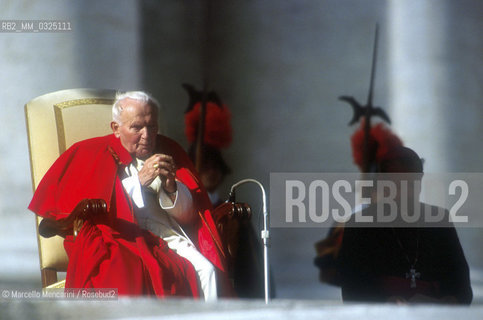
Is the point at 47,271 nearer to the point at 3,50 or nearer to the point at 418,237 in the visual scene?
the point at 3,50

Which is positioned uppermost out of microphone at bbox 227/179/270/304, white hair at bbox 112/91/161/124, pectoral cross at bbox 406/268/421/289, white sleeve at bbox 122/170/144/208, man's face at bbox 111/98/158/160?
white hair at bbox 112/91/161/124

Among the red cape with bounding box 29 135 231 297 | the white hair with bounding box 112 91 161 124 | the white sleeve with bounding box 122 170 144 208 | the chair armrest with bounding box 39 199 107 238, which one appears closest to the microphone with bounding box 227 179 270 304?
the red cape with bounding box 29 135 231 297

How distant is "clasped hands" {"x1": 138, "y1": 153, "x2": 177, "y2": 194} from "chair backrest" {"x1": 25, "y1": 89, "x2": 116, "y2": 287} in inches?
11.7

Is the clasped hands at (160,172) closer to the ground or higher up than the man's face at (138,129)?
closer to the ground

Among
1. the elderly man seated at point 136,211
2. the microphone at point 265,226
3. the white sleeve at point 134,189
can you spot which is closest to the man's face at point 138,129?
the elderly man seated at point 136,211

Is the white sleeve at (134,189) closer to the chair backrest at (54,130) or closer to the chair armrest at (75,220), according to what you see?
the chair armrest at (75,220)

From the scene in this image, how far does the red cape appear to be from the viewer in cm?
456

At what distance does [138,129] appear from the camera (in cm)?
478

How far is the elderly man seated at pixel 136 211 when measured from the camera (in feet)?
15.0

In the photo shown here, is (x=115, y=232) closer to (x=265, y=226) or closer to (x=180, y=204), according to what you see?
(x=180, y=204)

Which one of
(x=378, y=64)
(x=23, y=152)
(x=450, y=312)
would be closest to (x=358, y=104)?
(x=378, y=64)

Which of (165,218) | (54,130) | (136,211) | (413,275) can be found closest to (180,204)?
(165,218)

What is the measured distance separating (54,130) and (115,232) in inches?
26.9

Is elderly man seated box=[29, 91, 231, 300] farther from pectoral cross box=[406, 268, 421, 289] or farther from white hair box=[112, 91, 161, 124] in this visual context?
pectoral cross box=[406, 268, 421, 289]
